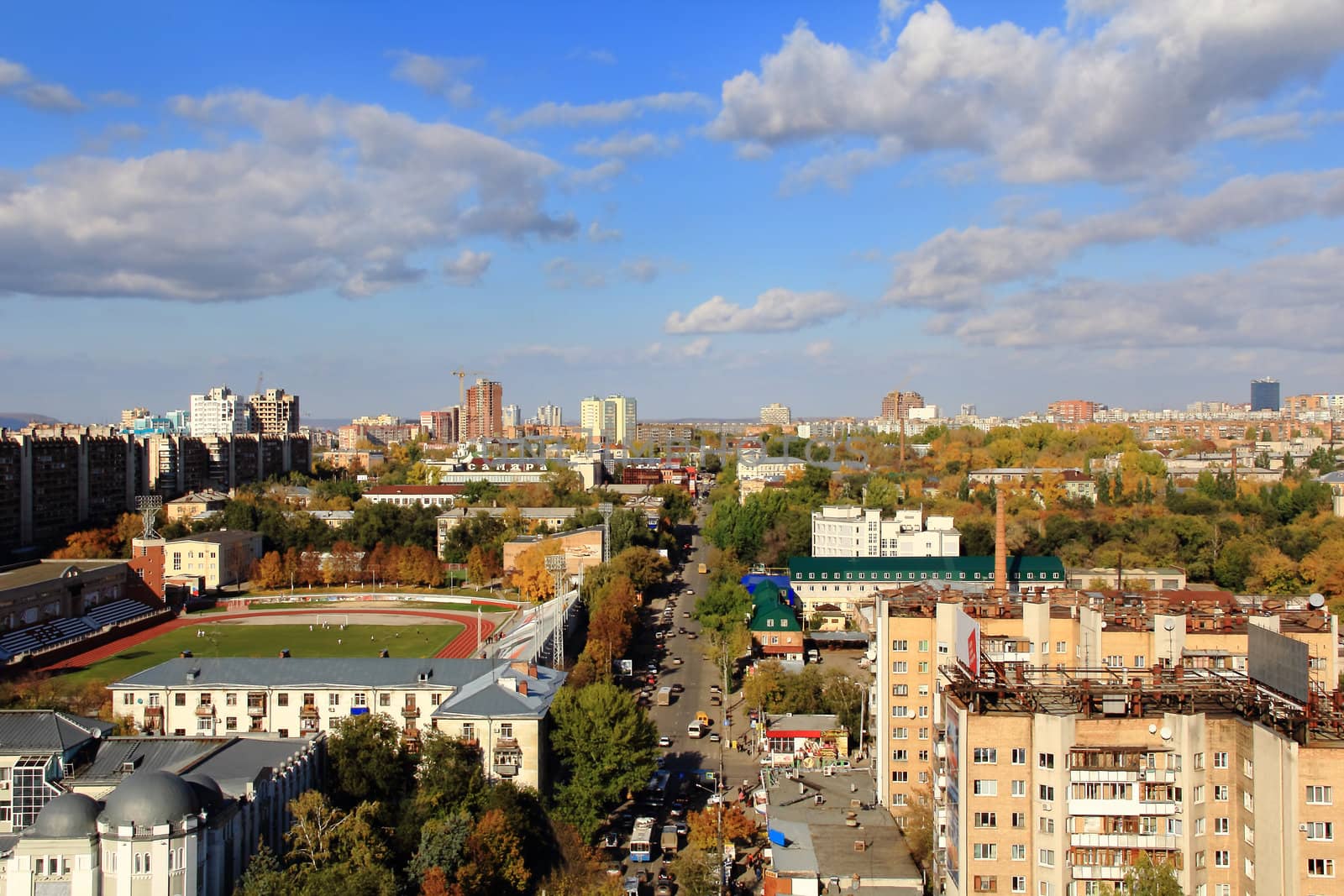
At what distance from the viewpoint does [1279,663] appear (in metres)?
11.6

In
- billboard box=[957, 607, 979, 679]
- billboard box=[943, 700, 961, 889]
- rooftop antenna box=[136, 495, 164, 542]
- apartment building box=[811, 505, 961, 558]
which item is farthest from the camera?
rooftop antenna box=[136, 495, 164, 542]

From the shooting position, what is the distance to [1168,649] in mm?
16812

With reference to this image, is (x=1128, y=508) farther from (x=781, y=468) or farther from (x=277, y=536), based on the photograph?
(x=277, y=536)

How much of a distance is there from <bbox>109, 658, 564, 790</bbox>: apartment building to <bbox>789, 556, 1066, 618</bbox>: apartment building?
55.4 ft

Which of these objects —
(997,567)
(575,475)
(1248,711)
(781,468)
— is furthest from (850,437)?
(1248,711)

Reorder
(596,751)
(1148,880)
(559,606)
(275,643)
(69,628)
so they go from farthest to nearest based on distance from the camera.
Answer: (69,628), (275,643), (559,606), (596,751), (1148,880)

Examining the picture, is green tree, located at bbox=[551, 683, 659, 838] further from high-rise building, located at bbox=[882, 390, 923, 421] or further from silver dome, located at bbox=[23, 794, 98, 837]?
high-rise building, located at bbox=[882, 390, 923, 421]

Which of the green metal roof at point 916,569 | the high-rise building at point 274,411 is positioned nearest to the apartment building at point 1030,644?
the green metal roof at point 916,569

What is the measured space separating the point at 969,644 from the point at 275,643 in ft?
82.8

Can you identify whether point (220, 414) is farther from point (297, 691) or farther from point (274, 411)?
point (297, 691)

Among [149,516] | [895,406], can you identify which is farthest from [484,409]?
[149,516]

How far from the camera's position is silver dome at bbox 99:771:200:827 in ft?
41.3

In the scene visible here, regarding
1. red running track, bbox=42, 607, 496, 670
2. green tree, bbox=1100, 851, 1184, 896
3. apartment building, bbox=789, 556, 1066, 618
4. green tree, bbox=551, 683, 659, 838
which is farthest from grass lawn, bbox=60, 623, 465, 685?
green tree, bbox=1100, 851, 1184, 896

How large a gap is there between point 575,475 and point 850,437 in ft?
141
